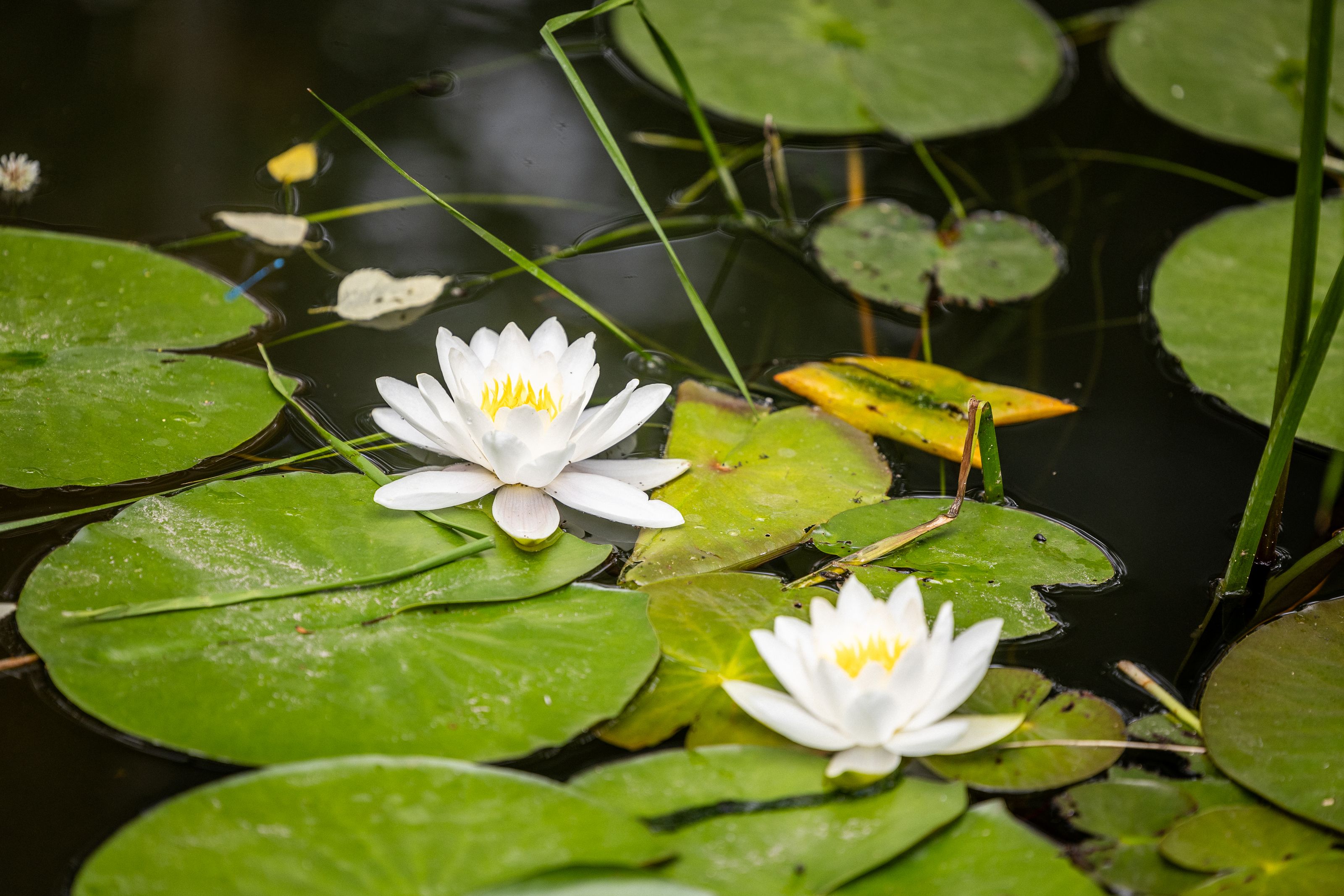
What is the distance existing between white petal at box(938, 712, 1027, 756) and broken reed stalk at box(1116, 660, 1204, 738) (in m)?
0.25

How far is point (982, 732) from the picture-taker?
3.58 feet

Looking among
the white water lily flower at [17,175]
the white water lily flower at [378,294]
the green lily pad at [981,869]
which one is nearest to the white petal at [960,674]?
the green lily pad at [981,869]

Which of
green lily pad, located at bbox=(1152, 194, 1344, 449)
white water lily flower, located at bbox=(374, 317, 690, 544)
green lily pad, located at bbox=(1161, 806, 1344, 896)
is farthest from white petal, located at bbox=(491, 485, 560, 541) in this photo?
green lily pad, located at bbox=(1152, 194, 1344, 449)

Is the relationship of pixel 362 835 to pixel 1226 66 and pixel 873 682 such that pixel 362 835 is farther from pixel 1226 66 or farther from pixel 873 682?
pixel 1226 66

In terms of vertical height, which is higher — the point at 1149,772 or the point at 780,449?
the point at 780,449

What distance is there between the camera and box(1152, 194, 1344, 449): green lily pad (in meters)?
1.70

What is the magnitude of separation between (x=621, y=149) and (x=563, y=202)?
0.91ft

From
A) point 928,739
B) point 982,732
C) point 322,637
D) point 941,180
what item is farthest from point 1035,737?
point 941,180

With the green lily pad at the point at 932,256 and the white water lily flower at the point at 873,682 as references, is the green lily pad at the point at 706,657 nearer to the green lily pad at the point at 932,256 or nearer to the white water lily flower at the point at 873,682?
the white water lily flower at the point at 873,682

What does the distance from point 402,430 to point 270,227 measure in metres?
0.81

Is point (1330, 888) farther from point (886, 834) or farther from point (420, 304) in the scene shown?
point (420, 304)

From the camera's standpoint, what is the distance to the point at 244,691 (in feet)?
3.50

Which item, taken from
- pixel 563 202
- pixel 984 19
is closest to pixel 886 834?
pixel 563 202

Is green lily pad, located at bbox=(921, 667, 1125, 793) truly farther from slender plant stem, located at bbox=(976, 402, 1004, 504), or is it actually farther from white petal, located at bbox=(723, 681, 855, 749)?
slender plant stem, located at bbox=(976, 402, 1004, 504)
